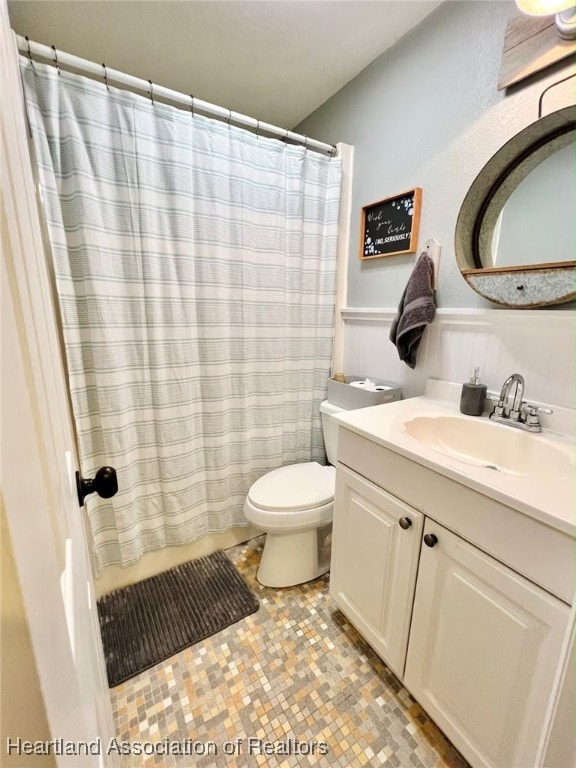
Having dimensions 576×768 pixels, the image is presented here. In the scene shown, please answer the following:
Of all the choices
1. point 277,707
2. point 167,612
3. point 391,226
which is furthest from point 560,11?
point 167,612

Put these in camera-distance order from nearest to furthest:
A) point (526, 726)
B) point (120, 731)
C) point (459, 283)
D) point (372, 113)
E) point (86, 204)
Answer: point (526, 726), point (120, 731), point (86, 204), point (459, 283), point (372, 113)

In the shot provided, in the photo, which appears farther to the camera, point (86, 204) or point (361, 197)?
Answer: point (361, 197)

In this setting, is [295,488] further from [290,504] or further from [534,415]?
[534,415]

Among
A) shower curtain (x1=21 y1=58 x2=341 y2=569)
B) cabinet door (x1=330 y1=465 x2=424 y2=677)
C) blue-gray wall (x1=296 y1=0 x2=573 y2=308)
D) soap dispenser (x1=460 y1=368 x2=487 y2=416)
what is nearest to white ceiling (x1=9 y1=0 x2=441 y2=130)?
blue-gray wall (x1=296 y1=0 x2=573 y2=308)

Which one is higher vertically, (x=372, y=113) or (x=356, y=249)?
(x=372, y=113)

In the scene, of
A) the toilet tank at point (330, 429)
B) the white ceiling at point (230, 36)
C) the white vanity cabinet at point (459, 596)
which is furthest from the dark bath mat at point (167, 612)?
the white ceiling at point (230, 36)

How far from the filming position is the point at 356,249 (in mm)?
1641

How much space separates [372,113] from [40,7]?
4.19 feet

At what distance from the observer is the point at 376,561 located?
1052mm

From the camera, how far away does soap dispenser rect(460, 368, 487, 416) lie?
3.72ft

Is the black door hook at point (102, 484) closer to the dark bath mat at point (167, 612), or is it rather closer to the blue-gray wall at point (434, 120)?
the dark bath mat at point (167, 612)

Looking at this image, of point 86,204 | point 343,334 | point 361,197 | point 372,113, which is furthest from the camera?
point 343,334

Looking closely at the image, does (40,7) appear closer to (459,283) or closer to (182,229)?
(182,229)

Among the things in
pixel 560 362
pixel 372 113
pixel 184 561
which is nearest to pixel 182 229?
pixel 372 113
